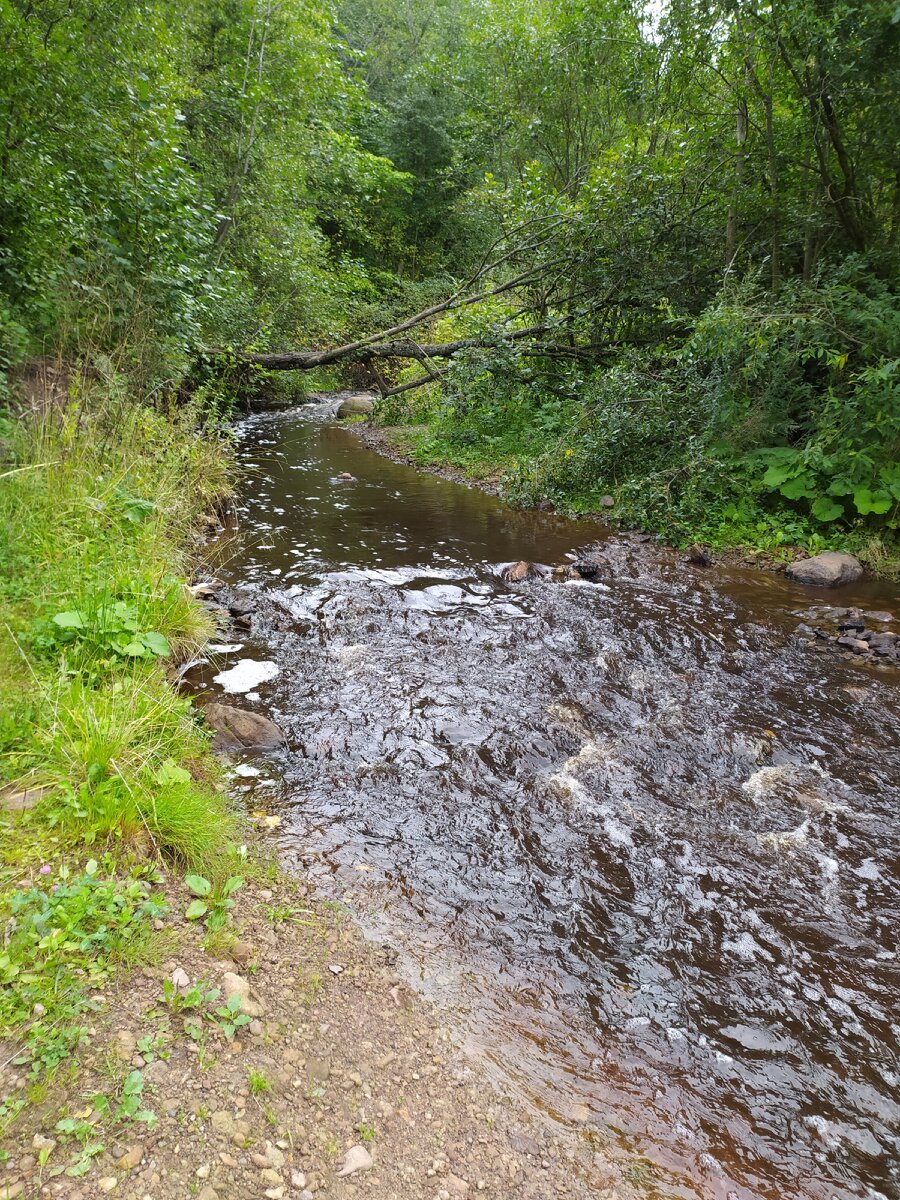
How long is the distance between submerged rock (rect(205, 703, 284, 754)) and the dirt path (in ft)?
5.24

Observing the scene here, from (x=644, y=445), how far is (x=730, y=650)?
4.86 meters

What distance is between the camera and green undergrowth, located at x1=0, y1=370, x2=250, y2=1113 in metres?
2.07

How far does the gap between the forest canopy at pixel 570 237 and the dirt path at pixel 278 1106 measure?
18.1 ft

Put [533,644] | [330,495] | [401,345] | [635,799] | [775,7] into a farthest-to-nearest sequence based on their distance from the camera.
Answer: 1. [401,345]
2. [330,495]
3. [775,7]
4. [533,644]
5. [635,799]

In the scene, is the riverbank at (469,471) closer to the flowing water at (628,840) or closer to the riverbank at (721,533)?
the riverbank at (721,533)

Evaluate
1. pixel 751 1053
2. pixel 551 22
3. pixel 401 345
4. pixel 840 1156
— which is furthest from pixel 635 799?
pixel 551 22

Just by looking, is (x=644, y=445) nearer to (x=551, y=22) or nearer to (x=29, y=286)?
(x=29, y=286)

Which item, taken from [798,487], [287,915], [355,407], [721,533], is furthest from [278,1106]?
[355,407]

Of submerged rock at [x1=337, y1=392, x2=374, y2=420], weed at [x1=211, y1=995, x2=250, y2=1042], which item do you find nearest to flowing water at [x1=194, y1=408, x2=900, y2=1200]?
weed at [x1=211, y1=995, x2=250, y2=1042]

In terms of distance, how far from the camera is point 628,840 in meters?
3.41

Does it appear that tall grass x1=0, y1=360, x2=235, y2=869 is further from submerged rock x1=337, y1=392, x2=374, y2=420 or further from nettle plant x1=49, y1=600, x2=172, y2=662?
submerged rock x1=337, y1=392, x2=374, y2=420

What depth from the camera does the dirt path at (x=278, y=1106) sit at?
5.39ft

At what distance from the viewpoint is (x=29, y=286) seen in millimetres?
5770

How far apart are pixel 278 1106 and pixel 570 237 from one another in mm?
12593
